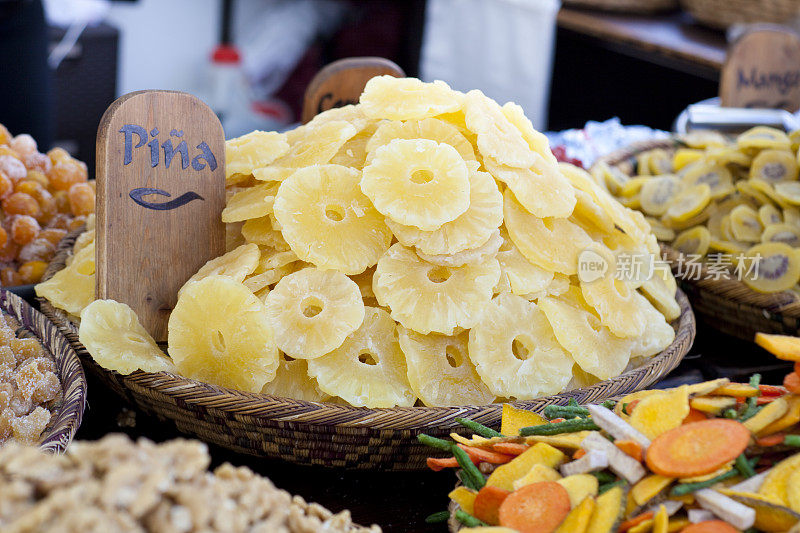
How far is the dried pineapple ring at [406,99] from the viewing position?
1.13m

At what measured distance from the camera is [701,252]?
Answer: 157 centimetres

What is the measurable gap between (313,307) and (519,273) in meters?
0.29

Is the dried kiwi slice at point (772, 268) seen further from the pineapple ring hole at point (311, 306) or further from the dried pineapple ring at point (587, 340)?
the pineapple ring hole at point (311, 306)

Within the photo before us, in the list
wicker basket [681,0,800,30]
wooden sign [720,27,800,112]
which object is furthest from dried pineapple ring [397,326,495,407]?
wicker basket [681,0,800,30]

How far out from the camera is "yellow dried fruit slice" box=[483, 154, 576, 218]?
42.6 inches


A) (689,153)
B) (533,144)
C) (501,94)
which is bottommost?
(501,94)

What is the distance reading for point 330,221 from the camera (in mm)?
1026

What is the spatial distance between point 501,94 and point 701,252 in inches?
91.8

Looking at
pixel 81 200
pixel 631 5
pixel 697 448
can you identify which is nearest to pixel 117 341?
pixel 81 200

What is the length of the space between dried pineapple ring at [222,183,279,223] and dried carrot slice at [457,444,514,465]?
460 mm

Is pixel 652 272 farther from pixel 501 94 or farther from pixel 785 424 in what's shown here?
pixel 501 94

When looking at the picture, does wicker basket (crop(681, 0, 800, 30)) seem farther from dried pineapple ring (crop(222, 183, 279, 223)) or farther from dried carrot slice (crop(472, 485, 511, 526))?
dried carrot slice (crop(472, 485, 511, 526))

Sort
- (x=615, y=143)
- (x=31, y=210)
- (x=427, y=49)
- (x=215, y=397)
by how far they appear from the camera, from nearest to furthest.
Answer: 1. (x=215, y=397)
2. (x=31, y=210)
3. (x=615, y=143)
4. (x=427, y=49)

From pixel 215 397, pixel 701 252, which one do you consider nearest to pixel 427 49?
pixel 701 252
